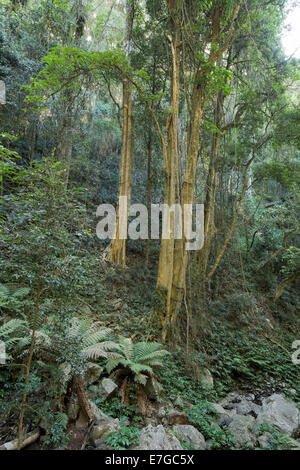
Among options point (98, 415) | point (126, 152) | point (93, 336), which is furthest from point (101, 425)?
point (126, 152)

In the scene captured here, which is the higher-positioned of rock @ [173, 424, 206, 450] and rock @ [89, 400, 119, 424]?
rock @ [89, 400, 119, 424]

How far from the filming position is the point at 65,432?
2.60 metres

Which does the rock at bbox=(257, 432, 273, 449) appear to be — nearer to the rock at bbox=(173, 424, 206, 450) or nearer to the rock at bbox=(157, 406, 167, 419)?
the rock at bbox=(173, 424, 206, 450)

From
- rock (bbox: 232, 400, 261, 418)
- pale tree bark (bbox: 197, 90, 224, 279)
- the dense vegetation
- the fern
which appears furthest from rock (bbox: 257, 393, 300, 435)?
pale tree bark (bbox: 197, 90, 224, 279)

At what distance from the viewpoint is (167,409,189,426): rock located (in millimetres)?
3195

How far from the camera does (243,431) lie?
316 cm

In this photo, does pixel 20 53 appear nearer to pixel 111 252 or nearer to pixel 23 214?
pixel 111 252

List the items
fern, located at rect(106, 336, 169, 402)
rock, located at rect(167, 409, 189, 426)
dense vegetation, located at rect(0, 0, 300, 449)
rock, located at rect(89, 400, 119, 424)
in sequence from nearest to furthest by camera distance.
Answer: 1. dense vegetation, located at rect(0, 0, 300, 449)
2. rock, located at rect(89, 400, 119, 424)
3. rock, located at rect(167, 409, 189, 426)
4. fern, located at rect(106, 336, 169, 402)

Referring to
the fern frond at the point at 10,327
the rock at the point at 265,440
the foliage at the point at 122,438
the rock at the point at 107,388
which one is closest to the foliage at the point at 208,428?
the rock at the point at 265,440

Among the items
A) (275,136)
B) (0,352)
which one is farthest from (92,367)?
(275,136)

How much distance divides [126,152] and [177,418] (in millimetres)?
6901

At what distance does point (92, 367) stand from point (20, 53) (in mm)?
8516

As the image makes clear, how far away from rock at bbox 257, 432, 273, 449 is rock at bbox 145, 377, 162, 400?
1258 mm

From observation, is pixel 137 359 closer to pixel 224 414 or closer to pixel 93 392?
pixel 93 392
